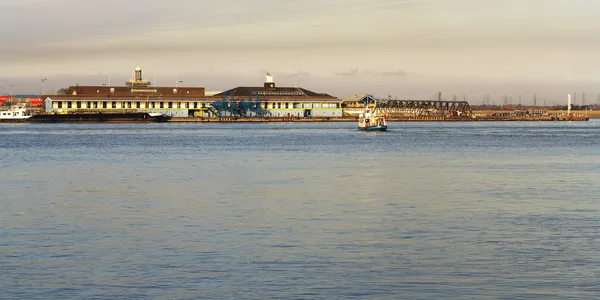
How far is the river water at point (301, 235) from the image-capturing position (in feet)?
52.5

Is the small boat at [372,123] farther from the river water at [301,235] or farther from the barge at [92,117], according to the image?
the river water at [301,235]

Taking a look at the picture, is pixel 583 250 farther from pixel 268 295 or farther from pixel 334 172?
pixel 334 172

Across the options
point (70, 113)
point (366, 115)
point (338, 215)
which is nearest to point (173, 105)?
point (70, 113)

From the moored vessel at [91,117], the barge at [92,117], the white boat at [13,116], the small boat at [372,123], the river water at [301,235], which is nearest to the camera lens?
the river water at [301,235]

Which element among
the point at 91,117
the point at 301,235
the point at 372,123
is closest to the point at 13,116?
the point at 91,117

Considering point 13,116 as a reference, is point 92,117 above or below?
below

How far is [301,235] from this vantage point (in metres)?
21.6

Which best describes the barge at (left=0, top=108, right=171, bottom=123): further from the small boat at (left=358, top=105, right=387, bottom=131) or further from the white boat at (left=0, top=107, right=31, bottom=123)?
the small boat at (left=358, top=105, right=387, bottom=131)

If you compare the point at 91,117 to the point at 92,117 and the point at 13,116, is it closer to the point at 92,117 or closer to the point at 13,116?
the point at 92,117

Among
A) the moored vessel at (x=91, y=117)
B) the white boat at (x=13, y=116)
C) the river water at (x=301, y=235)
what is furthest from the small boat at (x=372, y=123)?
the white boat at (x=13, y=116)

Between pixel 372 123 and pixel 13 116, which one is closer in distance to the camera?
pixel 372 123

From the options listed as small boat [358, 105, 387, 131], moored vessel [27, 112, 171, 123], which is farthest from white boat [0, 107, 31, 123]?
small boat [358, 105, 387, 131]

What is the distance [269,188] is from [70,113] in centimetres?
15922

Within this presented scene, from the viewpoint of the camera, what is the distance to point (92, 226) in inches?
931
